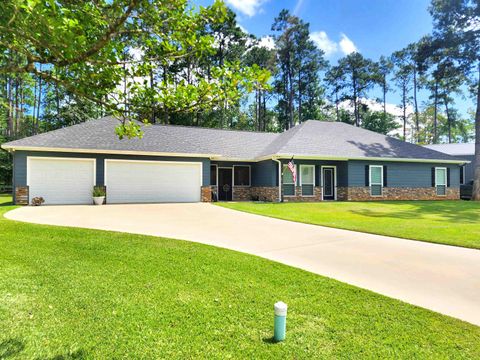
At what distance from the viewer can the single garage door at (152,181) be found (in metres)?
15.8

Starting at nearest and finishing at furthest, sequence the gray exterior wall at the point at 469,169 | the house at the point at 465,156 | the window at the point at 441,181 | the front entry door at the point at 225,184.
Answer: the front entry door at the point at 225,184 → the window at the point at 441,181 → the gray exterior wall at the point at 469,169 → the house at the point at 465,156

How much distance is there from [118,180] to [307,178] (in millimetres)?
10861

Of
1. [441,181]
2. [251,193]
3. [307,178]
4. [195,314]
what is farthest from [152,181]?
[441,181]

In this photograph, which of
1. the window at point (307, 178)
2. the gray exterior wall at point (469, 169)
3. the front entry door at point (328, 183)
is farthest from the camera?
the gray exterior wall at point (469, 169)

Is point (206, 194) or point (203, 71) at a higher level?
point (203, 71)

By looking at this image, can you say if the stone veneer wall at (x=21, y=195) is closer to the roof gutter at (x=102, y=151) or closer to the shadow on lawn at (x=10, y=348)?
the roof gutter at (x=102, y=151)

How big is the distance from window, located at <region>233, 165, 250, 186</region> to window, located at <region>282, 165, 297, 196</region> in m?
3.52

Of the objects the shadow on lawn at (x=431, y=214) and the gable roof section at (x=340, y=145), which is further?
the gable roof section at (x=340, y=145)

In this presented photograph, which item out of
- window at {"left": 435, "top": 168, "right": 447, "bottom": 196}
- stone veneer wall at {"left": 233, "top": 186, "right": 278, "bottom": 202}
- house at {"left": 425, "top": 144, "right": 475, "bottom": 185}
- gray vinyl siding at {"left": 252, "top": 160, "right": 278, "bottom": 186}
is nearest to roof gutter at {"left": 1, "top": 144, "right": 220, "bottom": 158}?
gray vinyl siding at {"left": 252, "top": 160, "right": 278, "bottom": 186}

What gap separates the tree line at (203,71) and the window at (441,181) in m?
7.45

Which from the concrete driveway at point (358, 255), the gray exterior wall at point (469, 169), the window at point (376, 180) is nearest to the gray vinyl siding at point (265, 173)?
the window at point (376, 180)

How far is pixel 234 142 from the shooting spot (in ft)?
69.7

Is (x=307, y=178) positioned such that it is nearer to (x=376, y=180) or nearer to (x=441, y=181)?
(x=376, y=180)

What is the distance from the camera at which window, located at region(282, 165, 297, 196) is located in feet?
57.2
